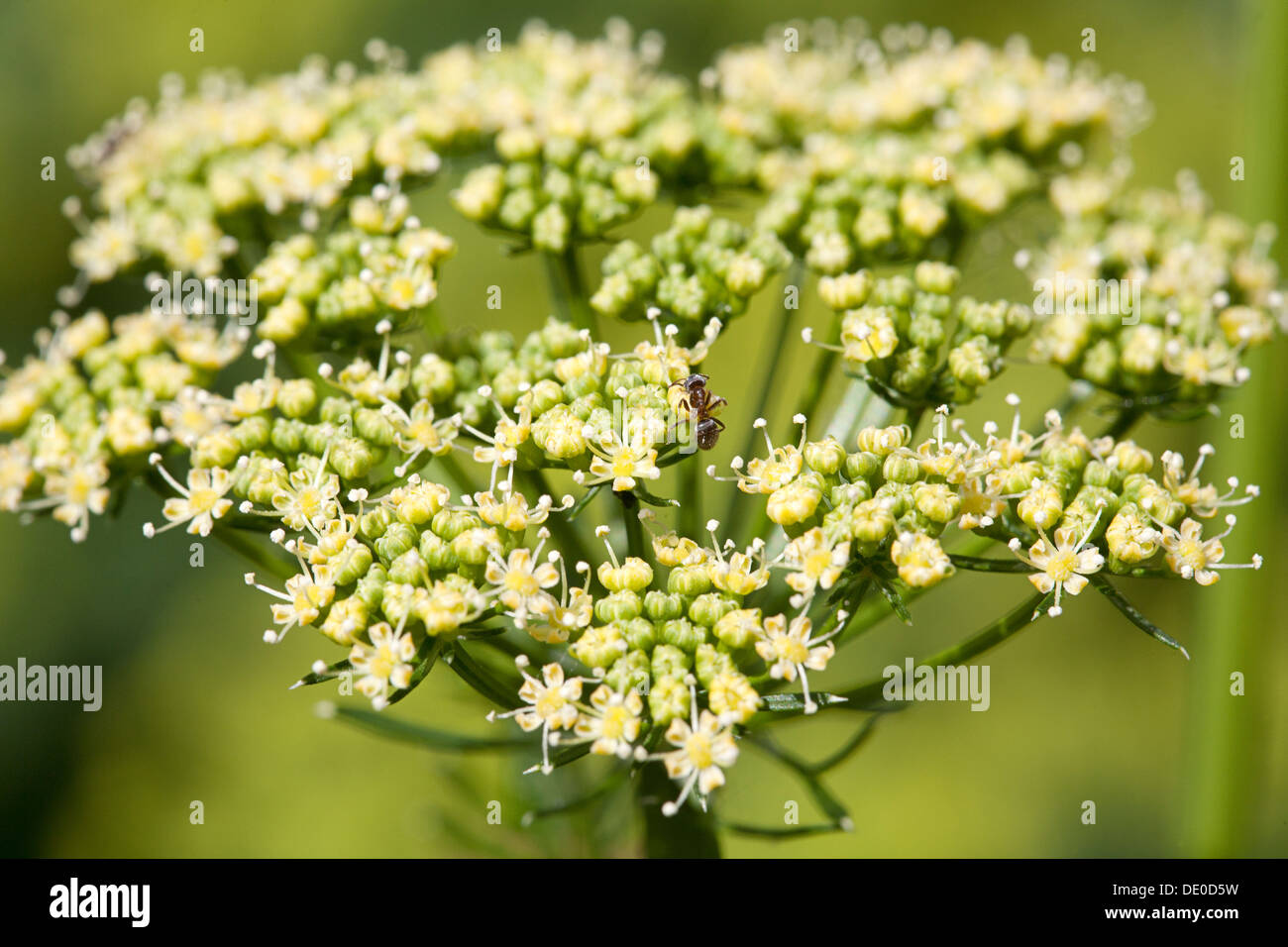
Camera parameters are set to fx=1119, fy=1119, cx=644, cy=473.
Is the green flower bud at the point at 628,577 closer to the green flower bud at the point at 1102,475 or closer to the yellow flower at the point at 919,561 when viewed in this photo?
the yellow flower at the point at 919,561

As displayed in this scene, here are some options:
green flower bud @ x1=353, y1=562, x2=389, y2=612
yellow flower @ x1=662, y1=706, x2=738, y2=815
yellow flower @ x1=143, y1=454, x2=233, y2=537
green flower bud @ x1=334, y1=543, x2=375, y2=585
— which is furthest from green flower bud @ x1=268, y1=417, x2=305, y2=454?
yellow flower @ x1=662, y1=706, x2=738, y2=815

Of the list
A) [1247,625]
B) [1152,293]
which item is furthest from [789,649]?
[1247,625]

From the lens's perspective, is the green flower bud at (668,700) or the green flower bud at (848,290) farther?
the green flower bud at (848,290)

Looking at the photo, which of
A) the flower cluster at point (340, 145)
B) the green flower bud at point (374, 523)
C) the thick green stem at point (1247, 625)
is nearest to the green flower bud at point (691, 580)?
the green flower bud at point (374, 523)

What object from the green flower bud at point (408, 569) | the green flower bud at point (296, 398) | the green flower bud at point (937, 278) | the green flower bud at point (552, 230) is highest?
the green flower bud at point (552, 230)

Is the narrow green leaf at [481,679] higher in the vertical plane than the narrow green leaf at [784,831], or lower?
higher

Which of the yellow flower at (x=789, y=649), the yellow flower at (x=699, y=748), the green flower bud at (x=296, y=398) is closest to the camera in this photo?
the yellow flower at (x=699, y=748)

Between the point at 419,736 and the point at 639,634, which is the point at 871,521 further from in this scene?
the point at 419,736
